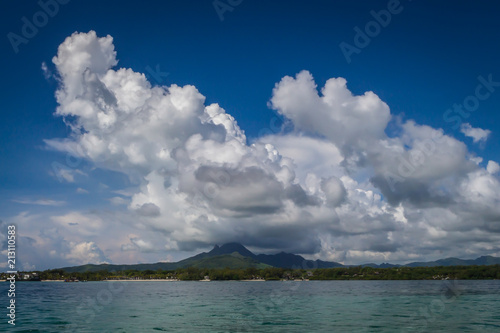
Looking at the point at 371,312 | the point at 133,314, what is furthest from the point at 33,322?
the point at 371,312

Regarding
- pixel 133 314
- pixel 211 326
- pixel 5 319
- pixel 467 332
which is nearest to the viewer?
pixel 467 332

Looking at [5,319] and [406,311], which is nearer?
[5,319]

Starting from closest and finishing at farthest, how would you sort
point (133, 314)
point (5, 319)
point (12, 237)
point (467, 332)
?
point (12, 237)
point (467, 332)
point (5, 319)
point (133, 314)

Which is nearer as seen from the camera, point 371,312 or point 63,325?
point 63,325

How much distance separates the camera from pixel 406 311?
80.2m

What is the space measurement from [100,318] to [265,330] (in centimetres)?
3232

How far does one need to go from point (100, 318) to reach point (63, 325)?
872 cm

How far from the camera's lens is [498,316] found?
7106 cm

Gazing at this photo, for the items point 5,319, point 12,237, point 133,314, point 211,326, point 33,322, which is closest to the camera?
point 12,237

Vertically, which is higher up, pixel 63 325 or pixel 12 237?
pixel 12 237

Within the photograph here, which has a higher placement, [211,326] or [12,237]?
[12,237]

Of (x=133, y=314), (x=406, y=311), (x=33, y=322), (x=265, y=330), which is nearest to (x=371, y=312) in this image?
(x=406, y=311)

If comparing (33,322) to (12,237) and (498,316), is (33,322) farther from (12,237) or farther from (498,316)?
(498,316)

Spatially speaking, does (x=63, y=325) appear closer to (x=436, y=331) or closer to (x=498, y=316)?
(x=436, y=331)
